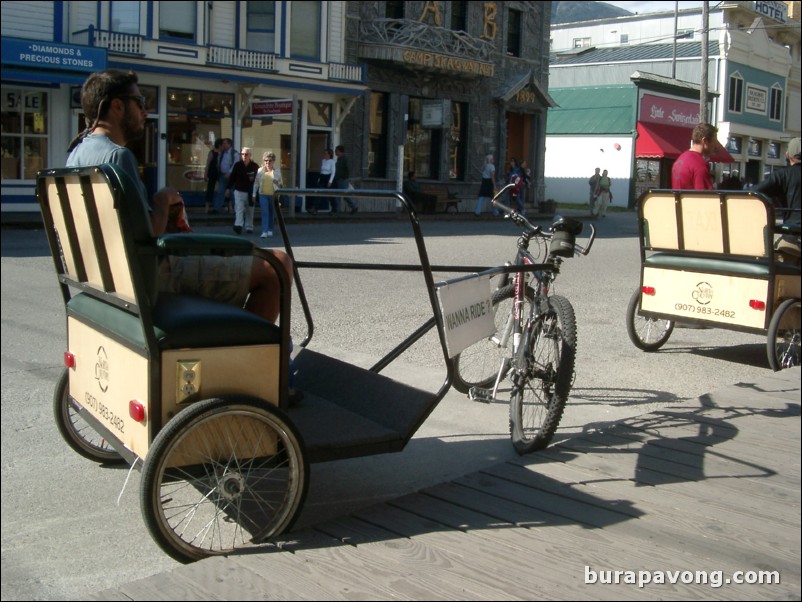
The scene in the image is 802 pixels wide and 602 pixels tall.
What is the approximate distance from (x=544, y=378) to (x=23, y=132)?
2051 centimetres

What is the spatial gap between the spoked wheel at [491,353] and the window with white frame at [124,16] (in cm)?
2054

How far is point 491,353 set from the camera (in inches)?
236

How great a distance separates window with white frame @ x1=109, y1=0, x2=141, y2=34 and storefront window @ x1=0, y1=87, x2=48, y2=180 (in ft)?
9.37

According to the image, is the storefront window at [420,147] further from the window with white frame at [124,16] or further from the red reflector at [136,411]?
the red reflector at [136,411]

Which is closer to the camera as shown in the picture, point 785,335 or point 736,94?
point 785,335

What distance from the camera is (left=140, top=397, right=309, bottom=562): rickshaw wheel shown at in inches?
133

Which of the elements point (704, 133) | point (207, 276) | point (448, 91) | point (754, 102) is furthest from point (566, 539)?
point (754, 102)

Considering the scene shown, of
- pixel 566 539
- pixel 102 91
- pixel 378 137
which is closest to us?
pixel 566 539

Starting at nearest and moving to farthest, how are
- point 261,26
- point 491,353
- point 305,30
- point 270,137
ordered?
point 491,353
point 261,26
point 270,137
point 305,30

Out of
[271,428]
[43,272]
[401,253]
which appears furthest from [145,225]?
[401,253]

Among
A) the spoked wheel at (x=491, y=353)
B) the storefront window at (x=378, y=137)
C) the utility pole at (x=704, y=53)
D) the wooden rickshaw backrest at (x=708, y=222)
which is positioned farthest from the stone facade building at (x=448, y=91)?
the spoked wheel at (x=491, y=353)

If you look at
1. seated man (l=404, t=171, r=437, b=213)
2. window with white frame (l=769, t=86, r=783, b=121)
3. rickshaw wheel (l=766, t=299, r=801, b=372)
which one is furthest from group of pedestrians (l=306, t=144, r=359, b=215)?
rickshaw wheel (l=766, t=299, r=801, b=372)

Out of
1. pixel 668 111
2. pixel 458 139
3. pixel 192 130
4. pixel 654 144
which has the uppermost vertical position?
pixel 668 111

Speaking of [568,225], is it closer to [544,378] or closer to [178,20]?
[544,378]
